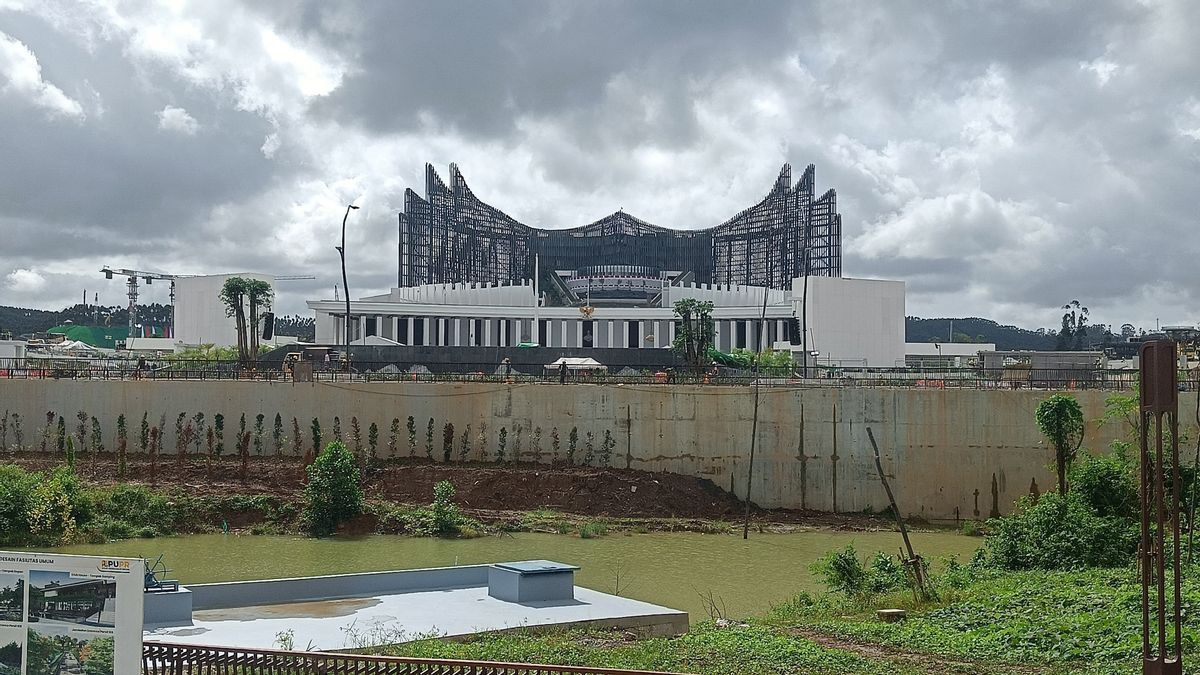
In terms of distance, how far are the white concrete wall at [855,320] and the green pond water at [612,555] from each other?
53.1 metres

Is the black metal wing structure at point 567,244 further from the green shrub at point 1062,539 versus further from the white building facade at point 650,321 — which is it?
Result: the green shrub at point 1062,539

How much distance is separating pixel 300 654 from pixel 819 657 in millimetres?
6546

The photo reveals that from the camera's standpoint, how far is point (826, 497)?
42.8 metres

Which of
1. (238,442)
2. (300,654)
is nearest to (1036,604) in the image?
(300,654)

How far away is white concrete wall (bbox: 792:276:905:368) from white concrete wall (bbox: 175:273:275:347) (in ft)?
176

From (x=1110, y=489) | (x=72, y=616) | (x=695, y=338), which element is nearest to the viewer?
(x=72, y=616)

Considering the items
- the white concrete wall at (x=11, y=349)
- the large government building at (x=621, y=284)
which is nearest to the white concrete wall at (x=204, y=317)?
the large government building at (x=621, y=284)

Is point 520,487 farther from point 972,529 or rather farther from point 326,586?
point 326,586

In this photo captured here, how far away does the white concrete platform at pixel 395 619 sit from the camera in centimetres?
1717

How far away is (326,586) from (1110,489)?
59.0 feet

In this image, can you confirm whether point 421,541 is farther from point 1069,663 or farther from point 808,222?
point 808,222

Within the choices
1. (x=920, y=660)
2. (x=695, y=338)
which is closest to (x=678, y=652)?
(x=920, y=660)

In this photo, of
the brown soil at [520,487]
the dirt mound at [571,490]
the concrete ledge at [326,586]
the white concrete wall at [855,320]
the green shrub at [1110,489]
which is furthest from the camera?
the white concrete wall at [855,320]

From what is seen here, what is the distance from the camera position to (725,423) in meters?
44.2
